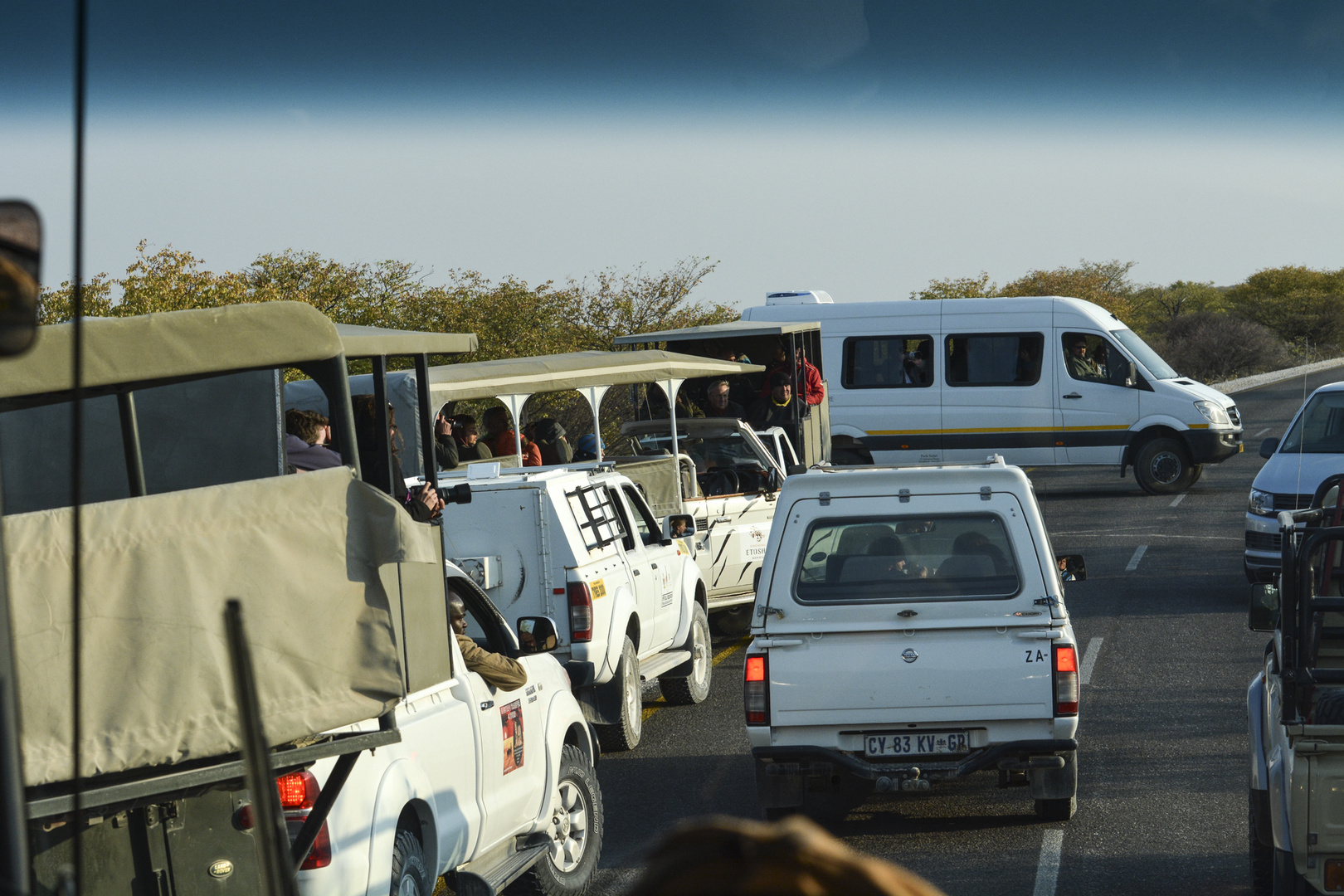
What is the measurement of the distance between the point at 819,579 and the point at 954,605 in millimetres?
740

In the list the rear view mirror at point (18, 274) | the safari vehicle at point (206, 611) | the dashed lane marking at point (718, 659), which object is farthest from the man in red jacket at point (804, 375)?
the rear view mirror at point (18, 274)

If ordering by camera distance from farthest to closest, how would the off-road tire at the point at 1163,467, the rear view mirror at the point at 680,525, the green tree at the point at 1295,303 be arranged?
the green tree at the point at 1295,303 < the off-road tire at the point at 1163,467 < the rear view mirror at the point at 680,525

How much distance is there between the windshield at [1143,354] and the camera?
23.4 meters

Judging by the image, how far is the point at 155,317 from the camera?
392 cm

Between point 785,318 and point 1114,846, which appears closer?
point 1114,846

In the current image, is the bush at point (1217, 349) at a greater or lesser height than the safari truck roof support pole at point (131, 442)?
greater

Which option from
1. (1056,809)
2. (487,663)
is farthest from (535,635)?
(1056,809)

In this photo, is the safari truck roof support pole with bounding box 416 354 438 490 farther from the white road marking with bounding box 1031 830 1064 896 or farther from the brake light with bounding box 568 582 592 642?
the white road marking with bounding box 1031 830 1064 896

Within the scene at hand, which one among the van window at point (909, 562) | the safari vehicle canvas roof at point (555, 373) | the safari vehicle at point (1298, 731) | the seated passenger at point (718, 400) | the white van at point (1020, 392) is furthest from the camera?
the white van at point (1020, 392)

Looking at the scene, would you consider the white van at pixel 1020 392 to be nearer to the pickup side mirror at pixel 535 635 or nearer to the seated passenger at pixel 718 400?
the seated passenger at pixel 718 400

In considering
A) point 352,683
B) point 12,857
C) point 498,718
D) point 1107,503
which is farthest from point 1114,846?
point 1107,503

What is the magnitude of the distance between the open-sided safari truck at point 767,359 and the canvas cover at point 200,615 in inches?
577

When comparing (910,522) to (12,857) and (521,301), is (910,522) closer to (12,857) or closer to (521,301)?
(12,857)

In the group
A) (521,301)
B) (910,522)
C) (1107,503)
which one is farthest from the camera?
(521,301)
